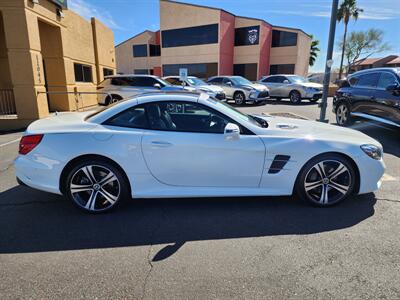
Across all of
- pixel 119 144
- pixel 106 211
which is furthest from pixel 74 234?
pixel 119 144

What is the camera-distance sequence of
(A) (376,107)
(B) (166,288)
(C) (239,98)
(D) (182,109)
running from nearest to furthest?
(B) (166,288) → (D) (182,109) → (A) (376,107) → (C) (239,98)

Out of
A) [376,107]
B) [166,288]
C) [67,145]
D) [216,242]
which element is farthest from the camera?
[376,107]

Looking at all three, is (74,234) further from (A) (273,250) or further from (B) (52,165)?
(A) (273,250)

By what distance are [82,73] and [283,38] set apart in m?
24.4

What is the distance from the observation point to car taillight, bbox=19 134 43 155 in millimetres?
3287

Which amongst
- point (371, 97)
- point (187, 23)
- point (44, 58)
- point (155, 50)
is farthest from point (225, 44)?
point (371, 97)

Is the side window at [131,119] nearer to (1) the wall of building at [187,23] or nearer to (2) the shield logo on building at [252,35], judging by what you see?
(1) the wall of building at [187,23]

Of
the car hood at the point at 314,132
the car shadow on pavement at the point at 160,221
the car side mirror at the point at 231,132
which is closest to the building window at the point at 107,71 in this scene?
the car shadow on pavement at the point at 160,221

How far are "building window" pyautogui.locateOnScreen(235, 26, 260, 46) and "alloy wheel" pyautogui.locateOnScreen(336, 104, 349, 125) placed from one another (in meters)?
23.0

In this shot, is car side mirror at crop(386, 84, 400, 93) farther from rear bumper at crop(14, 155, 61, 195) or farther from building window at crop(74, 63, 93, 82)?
building window at crop(74, 63, 93, 82)

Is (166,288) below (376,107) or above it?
below

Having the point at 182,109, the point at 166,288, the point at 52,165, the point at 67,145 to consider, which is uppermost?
the point at 182,109

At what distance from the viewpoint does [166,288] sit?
224 cm

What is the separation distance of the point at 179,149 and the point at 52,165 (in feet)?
4.92
